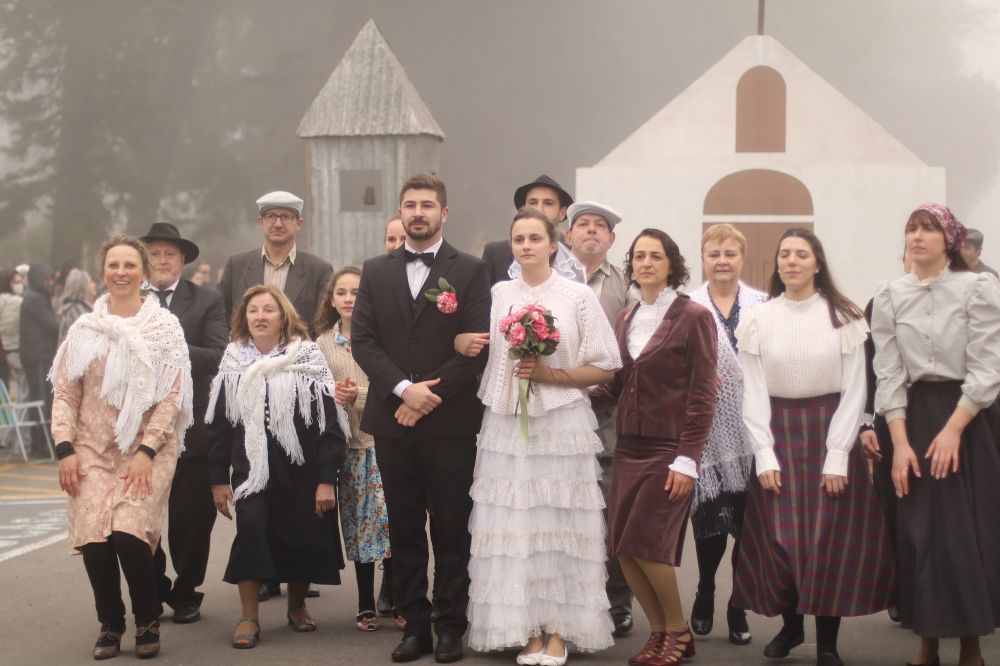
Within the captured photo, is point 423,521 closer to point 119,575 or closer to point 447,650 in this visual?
point 447,650

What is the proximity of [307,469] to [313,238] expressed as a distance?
15714mm

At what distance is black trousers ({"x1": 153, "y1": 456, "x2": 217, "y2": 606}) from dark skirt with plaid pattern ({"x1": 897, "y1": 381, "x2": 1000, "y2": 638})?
3.86m

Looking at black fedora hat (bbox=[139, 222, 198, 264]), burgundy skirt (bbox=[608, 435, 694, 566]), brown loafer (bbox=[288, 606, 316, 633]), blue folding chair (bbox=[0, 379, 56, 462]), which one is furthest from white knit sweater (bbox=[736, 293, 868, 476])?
blue folding chair (bbox=[0, 379, 56, 462])

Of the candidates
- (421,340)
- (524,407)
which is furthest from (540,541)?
(421,340)

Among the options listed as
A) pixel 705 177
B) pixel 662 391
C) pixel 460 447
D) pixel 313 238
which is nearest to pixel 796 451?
pixel 662 391

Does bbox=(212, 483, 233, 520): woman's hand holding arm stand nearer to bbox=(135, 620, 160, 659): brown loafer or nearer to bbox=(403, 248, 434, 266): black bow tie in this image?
bbox=(135, 620, 160, 659): brown loafer

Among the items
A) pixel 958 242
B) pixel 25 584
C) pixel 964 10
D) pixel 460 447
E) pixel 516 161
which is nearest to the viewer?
pixel 958 242

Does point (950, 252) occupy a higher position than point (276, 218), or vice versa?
point (276, 218)

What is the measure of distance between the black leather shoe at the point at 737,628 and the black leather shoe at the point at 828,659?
0.63 metres

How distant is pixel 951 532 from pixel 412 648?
8.54 ft

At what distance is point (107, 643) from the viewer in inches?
248

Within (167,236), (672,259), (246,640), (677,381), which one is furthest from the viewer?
(167,236)

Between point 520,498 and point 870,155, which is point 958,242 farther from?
point 870,155

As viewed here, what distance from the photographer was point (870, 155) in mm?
17031
